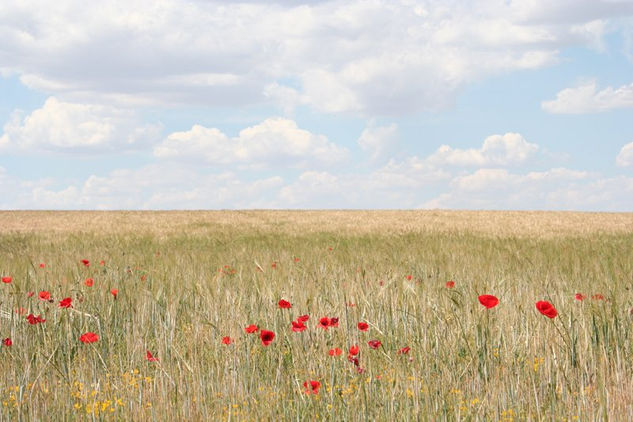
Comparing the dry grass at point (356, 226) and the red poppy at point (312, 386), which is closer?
the red poppy at point (312, 386)

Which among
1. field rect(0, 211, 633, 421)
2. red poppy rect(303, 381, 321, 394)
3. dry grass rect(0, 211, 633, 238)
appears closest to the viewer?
red poppy rect(303, 381, 321, 394)

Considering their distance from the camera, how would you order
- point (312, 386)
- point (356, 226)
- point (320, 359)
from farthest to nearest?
point (356, 226) < point (320, 359) < point (312, 386)

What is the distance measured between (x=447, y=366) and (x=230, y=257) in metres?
5.58

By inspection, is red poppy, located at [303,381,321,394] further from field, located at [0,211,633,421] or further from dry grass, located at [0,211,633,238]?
dry grass, located at [0,211,633,238]

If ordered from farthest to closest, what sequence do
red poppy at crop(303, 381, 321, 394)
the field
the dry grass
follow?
the dry grass < the field < red poppy at crop(303, 381, 321, 394)

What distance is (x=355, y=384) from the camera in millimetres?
2930

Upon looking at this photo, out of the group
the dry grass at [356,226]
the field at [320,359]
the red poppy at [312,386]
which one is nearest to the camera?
the red poppy at [312,386]

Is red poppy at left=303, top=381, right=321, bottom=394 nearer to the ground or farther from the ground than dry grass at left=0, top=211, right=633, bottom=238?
nearer to the ground

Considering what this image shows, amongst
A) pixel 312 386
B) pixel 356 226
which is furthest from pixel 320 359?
pixel 356 226

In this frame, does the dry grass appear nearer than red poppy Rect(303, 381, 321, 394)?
No

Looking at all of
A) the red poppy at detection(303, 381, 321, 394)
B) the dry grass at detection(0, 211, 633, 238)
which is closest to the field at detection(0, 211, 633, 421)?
the red poppy at detection(303, 381, 321, 394)

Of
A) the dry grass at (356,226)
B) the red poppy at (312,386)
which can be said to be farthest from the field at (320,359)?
the dry grass at (356,226)

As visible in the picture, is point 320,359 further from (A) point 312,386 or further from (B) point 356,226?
(B) point 356,226

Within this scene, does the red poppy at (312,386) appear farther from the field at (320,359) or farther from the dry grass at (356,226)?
the dry grass at (356,226)
